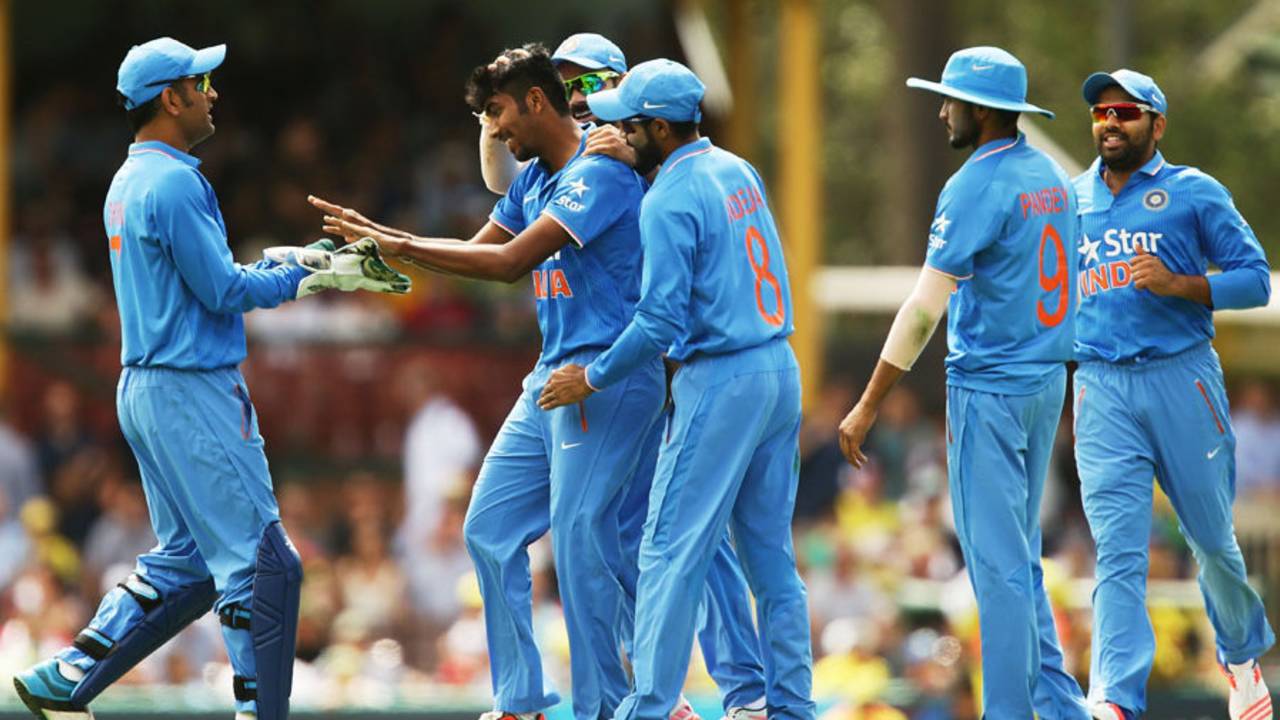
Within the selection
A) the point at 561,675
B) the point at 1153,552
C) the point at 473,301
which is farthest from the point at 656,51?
the point at 561,675

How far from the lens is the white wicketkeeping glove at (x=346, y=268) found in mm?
8180

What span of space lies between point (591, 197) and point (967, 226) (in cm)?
140

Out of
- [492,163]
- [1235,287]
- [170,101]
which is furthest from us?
[492,163]

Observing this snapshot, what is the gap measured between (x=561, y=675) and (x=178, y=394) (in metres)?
6.07

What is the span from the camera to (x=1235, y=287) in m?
8.42

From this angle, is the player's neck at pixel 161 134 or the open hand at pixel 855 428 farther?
the player's neck at pixel 161 134

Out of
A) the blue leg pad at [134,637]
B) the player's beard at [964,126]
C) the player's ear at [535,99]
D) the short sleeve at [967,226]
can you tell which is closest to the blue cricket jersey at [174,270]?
the blue leg pad at [134,637]

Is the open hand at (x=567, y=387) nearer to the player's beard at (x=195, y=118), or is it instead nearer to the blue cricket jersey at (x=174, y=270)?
the blue cricket jersey at (x=174, y=270)

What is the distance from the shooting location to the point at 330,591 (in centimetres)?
1477

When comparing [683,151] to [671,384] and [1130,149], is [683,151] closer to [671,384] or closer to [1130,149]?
[671,384]

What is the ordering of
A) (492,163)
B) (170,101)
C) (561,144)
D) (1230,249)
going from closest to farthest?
1. (170,101)
2. (561,144)
3. (1230,249)
4. (492,163)

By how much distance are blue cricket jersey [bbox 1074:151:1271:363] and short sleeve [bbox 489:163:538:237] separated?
2.28 meters

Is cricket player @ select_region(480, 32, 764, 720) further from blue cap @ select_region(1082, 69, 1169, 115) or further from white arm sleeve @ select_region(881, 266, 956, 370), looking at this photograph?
blue cap @ select_region(1082, 69, 1169, 115)

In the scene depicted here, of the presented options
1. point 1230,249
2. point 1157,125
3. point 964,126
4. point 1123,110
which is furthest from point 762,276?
point 1230,249
